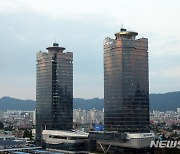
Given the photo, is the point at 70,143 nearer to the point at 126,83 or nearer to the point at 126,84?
the point at 126,84

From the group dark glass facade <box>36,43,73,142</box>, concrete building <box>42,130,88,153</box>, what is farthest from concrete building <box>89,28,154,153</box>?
dark glass facade <box>36,43,73,142</box>

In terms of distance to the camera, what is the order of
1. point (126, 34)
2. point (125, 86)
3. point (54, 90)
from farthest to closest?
point (54, 90) < point (126, 34) < point (125, 86)

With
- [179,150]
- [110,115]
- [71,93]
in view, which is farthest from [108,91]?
[179,150]

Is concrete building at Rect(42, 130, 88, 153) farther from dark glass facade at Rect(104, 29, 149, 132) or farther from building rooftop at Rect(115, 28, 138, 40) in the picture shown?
building rooftop at Rect(115, 28, 138, 40)

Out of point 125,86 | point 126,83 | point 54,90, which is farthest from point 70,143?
point 54,90

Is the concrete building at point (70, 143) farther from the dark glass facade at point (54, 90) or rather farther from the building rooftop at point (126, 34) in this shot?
the building rooftop at point (126, 34)

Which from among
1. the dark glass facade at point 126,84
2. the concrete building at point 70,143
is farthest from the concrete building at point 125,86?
the concrete building at point 70,143
